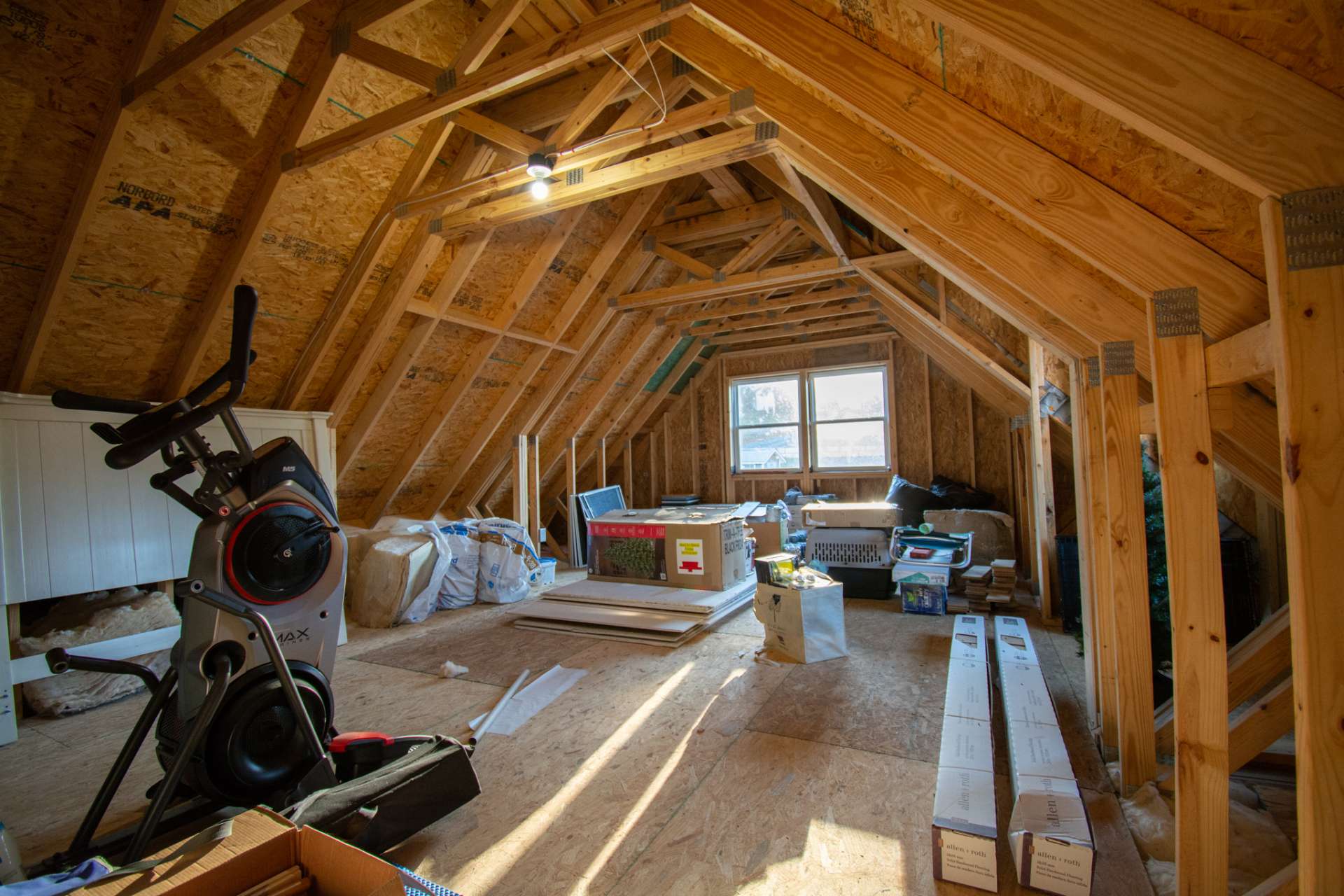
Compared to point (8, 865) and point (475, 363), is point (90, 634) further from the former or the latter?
point (475, 363)

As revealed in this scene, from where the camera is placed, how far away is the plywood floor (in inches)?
62.6

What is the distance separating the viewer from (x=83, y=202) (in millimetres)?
2484

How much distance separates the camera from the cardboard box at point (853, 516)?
4.55 meters

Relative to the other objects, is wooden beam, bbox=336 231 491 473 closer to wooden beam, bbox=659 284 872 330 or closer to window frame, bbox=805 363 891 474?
wooden beam, bbox=659 284 872 330

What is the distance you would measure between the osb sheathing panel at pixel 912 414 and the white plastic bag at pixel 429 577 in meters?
5.27

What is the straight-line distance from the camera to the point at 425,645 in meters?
3.72

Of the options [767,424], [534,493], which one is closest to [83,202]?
[534,493]

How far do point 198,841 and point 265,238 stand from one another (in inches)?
121

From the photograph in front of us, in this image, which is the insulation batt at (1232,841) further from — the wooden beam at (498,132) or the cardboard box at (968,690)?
the wooden beam at (498,132)

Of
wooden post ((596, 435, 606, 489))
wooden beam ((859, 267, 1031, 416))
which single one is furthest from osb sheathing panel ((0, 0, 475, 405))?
wooden post ((596, 435, 606, 489))

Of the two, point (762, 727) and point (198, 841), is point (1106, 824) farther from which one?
point (198, 841)

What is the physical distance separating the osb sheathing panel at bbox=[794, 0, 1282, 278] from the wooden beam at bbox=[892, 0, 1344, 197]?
33 cm

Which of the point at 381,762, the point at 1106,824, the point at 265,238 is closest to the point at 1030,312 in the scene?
the point at 1106,824

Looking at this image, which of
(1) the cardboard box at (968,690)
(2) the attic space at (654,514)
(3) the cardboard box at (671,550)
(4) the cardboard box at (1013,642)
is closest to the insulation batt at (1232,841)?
(2) the attic space at (654,514)
